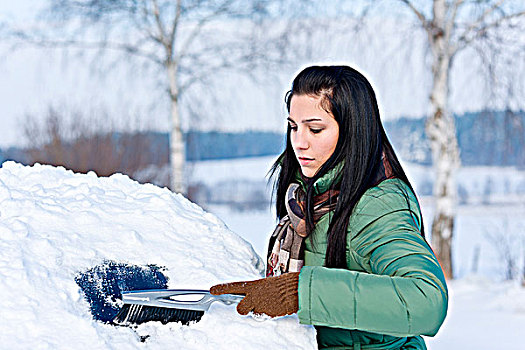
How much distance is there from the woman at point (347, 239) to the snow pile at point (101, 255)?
127 mm

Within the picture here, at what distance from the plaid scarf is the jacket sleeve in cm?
25

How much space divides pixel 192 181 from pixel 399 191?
46.7 ft

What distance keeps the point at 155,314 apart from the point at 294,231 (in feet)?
1.48

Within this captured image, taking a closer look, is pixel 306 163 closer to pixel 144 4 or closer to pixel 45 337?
pixel 45 337

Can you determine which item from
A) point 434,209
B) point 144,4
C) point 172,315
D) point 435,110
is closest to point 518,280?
point 434,209

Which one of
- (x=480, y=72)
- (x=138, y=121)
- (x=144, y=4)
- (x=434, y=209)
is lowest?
(x=434, y=209)

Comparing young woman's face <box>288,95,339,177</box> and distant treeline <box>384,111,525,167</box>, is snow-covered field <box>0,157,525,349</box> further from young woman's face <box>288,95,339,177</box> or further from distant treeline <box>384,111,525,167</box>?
distant treeline <box>384,111,525,167</box>

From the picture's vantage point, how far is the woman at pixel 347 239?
1.31 meters

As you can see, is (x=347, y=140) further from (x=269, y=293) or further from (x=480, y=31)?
(x=480, y=31)

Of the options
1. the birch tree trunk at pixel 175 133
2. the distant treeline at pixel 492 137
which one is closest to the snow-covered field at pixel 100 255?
the distant treeline at pixel 492 137

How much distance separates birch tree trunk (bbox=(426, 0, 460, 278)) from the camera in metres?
8.63

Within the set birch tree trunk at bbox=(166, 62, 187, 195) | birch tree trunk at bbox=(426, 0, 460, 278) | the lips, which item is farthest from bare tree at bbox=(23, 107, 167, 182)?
the lips

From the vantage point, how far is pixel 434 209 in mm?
9102

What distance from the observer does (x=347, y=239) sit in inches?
60.9
